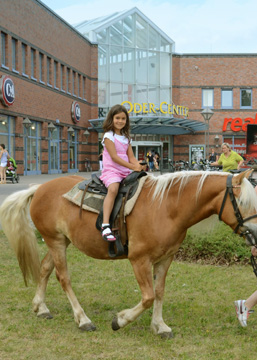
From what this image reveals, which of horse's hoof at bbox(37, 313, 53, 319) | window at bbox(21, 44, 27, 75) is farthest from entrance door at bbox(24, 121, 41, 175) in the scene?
horse's hoof at bbox(37, 313, 53, 319)

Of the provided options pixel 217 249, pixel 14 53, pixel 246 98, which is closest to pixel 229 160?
pixel 217 249

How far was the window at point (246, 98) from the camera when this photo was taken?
44.6 m

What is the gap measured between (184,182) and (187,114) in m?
38.6

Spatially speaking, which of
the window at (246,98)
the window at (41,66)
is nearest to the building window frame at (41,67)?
the window at (41,66)

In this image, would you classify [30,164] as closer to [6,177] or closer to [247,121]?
[6,177]

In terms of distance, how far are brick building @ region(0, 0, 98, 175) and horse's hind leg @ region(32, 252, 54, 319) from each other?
68.4 ft

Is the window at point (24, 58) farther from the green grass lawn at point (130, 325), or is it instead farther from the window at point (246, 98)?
the window at point (246, 98)

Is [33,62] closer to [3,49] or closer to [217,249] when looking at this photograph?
[3,49]

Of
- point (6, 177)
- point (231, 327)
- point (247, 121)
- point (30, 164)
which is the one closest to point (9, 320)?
point (231, 327)

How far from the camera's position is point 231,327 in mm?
4531

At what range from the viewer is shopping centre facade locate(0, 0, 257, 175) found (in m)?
29.0

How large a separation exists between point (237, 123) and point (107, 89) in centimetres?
1364

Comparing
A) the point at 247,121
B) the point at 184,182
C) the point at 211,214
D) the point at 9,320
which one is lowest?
the point at 9,320

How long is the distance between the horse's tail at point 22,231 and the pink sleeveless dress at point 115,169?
1.08m
